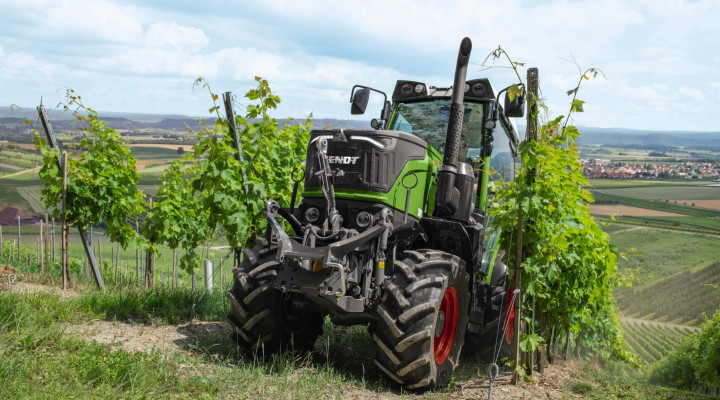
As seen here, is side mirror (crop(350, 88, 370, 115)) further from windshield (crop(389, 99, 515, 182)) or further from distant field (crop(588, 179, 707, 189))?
distant field (crop(588, 179, 707, 189))

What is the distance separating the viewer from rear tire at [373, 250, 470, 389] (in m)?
4.75

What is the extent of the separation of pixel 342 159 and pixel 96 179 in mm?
5358

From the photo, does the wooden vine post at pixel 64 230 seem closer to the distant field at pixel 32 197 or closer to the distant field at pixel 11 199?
the distant field at pixel 11 199

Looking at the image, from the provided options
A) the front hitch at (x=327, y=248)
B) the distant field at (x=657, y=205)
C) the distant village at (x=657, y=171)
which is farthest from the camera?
the distant village at (x=657, y=171)

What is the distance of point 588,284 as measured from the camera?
707 cm

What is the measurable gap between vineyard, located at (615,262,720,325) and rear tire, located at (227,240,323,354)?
42.1 metres

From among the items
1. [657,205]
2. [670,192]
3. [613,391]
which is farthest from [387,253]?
[670,192]

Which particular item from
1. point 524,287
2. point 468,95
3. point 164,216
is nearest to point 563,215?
point 524,287

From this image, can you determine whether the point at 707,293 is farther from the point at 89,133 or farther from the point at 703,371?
the point at 89,133

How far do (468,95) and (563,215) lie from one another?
1.66m

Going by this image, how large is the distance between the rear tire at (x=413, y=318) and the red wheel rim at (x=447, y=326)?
0.13 meters

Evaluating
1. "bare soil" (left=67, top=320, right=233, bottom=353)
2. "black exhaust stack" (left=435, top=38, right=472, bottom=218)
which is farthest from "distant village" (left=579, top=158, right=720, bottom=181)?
"bare soil" (left=67, top=320, right=233, bottom=353)

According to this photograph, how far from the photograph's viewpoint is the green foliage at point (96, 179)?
887 cm

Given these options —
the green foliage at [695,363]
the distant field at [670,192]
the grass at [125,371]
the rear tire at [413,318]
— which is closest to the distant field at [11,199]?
the grass at [125,371]
